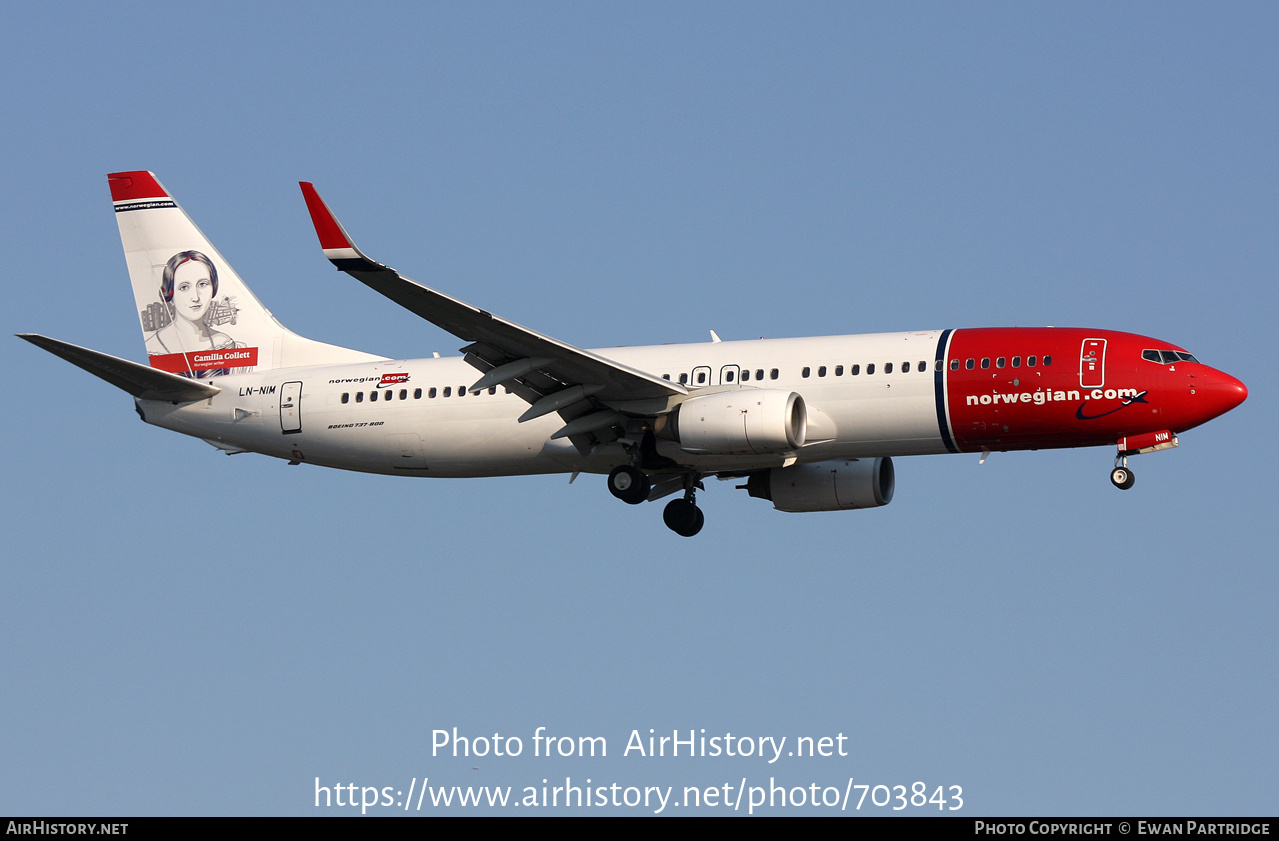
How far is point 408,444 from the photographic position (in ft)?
125

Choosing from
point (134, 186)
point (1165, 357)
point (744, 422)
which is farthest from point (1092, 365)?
point (134, 186)

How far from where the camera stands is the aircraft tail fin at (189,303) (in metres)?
41.1

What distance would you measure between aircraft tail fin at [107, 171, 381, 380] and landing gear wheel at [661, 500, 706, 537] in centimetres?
877

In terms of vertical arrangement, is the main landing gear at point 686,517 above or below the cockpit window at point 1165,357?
below

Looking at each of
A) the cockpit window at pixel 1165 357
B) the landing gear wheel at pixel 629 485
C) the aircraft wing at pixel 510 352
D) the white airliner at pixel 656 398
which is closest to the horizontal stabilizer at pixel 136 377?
the white airliner at pixel 656 398

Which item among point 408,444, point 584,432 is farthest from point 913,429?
point 408,444

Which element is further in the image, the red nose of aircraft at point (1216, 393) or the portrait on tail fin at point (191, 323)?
the portrait on tail fin at point (191, 323)

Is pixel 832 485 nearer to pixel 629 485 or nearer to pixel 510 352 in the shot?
pixel 629 485

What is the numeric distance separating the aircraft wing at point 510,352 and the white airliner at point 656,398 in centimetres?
4

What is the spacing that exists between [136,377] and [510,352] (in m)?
10.6

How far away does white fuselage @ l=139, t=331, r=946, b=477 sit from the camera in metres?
34.5

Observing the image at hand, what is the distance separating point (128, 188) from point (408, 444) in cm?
1188

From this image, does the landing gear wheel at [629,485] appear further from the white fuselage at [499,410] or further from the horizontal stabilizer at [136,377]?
the horizontal stabilizer at [136,377]

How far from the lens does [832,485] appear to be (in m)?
38.2
